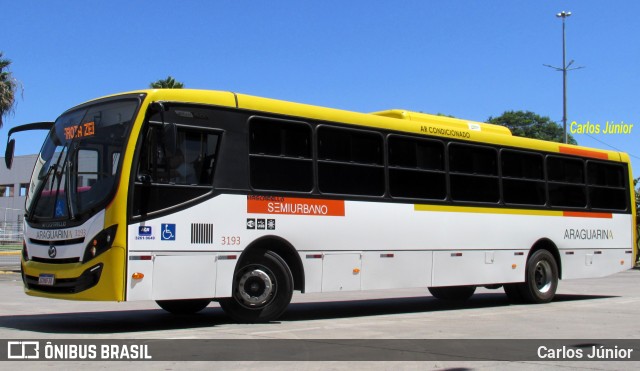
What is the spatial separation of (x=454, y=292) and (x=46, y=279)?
9.61m

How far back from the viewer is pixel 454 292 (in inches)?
677

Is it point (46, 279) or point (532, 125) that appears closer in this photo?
point (46, 279)

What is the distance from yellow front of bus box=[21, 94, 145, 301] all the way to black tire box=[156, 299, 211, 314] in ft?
8.26

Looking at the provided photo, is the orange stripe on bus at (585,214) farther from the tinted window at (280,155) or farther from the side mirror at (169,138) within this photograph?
the side mirror at (169,138)

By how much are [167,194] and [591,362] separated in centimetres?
553

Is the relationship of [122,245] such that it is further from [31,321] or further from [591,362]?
[591,362]

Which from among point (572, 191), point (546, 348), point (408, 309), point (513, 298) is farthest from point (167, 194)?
point (572, 191)

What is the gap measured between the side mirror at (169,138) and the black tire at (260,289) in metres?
1.95

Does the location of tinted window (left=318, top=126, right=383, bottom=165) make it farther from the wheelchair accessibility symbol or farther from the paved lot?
the wheelchair accessibility symbol

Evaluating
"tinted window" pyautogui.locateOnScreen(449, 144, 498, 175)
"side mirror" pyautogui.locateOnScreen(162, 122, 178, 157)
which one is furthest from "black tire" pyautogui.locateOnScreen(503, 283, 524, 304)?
"side mirror" pyautogui.locateOnScreen(162, 122, 178, 157)

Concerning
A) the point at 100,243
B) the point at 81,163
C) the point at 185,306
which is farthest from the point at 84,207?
the point at 185,306

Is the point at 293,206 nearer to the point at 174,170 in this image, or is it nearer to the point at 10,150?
the point at 174,170

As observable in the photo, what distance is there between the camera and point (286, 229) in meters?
11.5

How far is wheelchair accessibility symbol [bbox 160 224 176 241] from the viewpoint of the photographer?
10141mm
